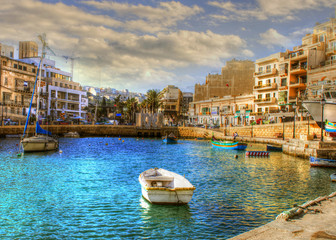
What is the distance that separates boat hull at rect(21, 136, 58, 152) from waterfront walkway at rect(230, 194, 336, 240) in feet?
123

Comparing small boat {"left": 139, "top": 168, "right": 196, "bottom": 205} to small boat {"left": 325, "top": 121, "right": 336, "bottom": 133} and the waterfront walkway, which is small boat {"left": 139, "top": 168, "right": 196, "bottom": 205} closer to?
the waterfront walkway

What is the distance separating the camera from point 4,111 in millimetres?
76188

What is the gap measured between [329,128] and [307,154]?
4.68 meters

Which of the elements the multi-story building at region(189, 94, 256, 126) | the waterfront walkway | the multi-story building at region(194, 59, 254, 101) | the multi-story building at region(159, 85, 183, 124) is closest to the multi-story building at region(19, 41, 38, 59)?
the multi-story building at region(159, 85, 183, 124)

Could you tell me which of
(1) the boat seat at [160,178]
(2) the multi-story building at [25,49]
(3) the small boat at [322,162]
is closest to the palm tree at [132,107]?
(2) the multi-story building at [25,49]

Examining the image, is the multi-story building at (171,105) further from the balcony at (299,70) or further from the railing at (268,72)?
the balcony at (299,70)

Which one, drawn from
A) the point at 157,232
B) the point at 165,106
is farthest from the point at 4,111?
the point at 157,232

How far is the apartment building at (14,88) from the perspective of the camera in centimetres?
7675

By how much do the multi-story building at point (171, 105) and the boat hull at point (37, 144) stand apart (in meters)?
79.9

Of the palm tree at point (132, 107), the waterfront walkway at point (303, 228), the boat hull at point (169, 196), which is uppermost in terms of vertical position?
the palm tree at point (132, 107)

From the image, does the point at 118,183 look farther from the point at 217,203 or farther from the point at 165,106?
the point at 165,106

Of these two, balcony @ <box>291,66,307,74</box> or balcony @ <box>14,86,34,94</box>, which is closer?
balcony @ <box>291,66,307,74</box>

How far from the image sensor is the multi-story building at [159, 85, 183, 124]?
4825 inches

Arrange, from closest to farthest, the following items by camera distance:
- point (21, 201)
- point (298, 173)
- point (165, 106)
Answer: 1. point (21, 201)
2. point (298, 173)
3. point (165, 106)
